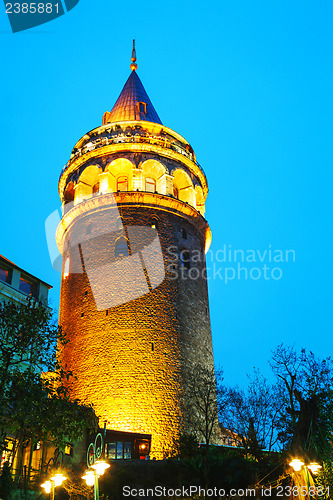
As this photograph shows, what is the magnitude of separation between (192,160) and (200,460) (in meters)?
21.1

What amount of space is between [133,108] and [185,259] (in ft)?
42.0

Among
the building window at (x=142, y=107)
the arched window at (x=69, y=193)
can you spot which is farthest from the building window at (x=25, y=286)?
the building window at (x=142, y=107)

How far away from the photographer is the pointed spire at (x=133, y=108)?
37469mm

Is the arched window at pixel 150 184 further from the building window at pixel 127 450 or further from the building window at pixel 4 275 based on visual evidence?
the building window at pixel 127 450

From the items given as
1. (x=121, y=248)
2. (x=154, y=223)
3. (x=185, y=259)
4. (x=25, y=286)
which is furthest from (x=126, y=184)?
(x=25, y=286)

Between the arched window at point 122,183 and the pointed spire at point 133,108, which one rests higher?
the pointed spire at point 133,108

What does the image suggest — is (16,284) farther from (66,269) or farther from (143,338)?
(143,338)

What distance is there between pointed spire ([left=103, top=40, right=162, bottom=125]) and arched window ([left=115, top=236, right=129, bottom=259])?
10.4m

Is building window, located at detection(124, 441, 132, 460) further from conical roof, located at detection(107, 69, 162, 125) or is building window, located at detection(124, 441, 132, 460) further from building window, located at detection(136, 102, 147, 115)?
building window, located at detection(136, 102, 147, 115)

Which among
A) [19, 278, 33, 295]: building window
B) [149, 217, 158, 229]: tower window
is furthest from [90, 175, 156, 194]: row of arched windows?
[19, 278, 33, 295]: building window

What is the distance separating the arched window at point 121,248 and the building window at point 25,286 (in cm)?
525

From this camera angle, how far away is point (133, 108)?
125 feet

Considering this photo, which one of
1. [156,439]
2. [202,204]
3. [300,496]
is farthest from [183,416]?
[202,204]

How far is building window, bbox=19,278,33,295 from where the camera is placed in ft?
89.4
